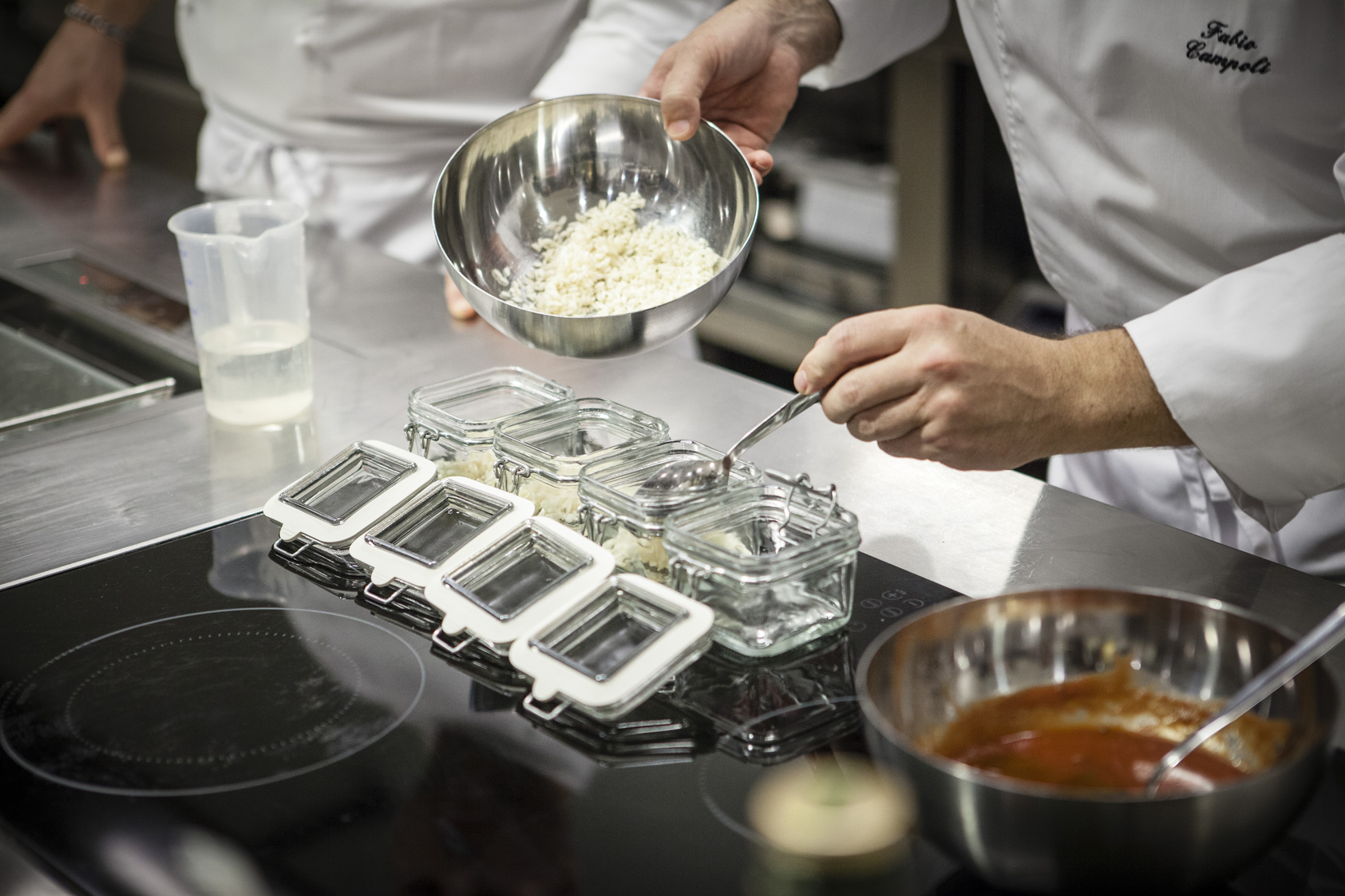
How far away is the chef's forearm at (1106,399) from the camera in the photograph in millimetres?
832

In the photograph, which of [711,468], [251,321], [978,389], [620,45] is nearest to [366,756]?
[711,468]

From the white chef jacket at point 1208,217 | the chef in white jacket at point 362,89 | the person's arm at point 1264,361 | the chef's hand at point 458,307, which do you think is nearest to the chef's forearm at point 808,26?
the white chef jacket at point 1208,217

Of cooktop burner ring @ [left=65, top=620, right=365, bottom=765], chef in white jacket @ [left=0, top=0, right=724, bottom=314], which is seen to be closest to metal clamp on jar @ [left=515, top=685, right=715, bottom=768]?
cooktop burner ring @ [left=65, top=620, right=365, bottom=765]

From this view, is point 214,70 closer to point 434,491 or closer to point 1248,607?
point 434,491

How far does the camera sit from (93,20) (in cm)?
195

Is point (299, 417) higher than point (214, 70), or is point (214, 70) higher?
point (214, 70)

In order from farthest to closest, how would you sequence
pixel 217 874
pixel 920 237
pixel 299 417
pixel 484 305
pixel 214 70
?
pixel 920 237 → pixel 214 70 → pixel 299 417 → pixel 484 305 → pixel 217 874

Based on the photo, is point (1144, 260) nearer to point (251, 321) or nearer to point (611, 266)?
point (611, 266)

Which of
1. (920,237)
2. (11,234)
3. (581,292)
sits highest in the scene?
(581,292)

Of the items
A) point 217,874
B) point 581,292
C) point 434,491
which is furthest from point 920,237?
point 217,874

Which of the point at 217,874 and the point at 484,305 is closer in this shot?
the point at 217,874

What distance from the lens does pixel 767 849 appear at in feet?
1.92

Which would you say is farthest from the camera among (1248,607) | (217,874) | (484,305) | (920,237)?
(920,237)

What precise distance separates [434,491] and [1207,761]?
1.72 ft
